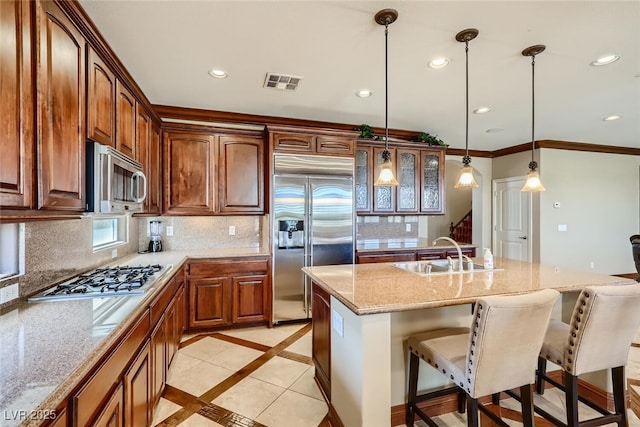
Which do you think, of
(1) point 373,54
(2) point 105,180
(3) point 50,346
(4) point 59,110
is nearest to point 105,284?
(2) point 105,180

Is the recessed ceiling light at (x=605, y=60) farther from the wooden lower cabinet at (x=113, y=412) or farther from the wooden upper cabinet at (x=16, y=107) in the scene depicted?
the wooden lower cabinet at (x=113, y=412)

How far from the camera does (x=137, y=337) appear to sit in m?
1.57

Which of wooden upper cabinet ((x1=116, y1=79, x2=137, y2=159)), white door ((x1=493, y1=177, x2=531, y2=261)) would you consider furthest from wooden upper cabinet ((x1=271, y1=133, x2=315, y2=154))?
white door ((x1=493, y1=177, x2=531, y2=261))

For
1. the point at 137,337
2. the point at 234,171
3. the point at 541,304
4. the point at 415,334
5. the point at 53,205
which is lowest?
the point at 415,334

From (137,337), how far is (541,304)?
2008 mm

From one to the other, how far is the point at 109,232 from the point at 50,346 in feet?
7.24

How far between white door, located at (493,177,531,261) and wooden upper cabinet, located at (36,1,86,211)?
6197 millimetres

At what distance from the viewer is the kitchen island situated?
1.55 meters

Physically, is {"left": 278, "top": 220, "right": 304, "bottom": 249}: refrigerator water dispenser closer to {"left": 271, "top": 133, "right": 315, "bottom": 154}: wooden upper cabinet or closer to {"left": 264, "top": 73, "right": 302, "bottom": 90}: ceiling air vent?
{"left": 271, "top": 133, "right": 315, "bottom": 154}: wooden upper cabinet

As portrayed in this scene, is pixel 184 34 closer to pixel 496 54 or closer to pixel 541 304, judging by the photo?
pixel 496 54

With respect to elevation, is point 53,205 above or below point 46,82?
below

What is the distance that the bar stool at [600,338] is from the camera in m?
1.58

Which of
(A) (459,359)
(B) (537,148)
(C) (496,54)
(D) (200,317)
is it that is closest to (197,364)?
(D) (200,317)

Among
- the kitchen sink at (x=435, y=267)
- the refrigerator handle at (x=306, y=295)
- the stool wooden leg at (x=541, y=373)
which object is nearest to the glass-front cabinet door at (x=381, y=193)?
the refrigerator handle at (x=306, y=295)
